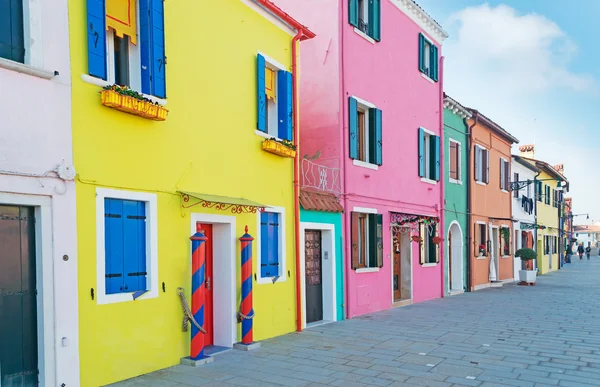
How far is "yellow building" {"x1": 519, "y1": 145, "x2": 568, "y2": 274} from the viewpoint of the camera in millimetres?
Answer: 32219

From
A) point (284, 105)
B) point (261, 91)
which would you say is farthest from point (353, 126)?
point (261, 91)

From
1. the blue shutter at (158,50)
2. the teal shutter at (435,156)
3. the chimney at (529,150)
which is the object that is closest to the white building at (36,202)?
the blue shutter at (158,50)

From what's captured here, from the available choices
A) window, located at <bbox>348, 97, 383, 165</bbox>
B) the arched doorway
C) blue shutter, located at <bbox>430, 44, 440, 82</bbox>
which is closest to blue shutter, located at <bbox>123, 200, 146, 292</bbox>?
window, located at <bbox>348, 97, 383, 165</bbox>

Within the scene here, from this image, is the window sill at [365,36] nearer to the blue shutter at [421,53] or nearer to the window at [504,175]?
the blue shutter at [421,53]

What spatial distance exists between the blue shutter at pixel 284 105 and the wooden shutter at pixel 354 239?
10.7 ft

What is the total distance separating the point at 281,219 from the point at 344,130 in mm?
3443

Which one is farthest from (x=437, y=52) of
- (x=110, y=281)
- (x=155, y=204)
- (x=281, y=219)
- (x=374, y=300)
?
(x=110, y=281)

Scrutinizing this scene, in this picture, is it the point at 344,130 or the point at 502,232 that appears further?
the point at 502,232

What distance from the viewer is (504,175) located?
25.4 meters

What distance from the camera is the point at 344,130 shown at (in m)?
12.9

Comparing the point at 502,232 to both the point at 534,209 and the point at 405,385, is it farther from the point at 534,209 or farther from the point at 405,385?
the point at 405,385

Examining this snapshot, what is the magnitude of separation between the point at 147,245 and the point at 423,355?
15.7 ft

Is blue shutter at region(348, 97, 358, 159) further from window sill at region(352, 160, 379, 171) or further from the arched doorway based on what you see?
the arched doorway

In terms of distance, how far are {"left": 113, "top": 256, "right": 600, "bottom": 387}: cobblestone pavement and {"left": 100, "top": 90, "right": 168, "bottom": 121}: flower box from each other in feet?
11.5
